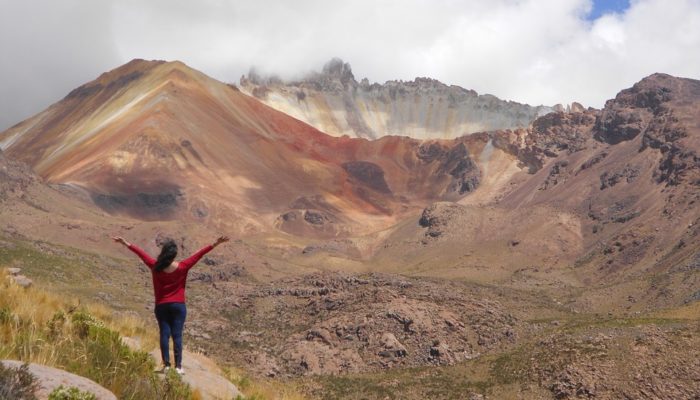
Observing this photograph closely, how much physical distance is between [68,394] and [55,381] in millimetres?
743

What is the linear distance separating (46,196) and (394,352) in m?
75.1

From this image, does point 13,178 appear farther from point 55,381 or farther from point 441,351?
point 55,381

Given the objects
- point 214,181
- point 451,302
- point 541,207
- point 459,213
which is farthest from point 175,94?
point 451,302

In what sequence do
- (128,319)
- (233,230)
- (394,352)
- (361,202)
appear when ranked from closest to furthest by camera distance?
(128,319) < (394,352) < (233,230) < (361,202)

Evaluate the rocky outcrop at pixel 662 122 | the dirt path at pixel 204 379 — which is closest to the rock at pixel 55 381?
the dirt path at pixel 204 379

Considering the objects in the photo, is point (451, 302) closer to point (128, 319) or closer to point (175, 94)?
point (128, 319)

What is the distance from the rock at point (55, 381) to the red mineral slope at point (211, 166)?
117954mm

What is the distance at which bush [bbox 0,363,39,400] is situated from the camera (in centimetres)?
670

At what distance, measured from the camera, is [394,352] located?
153ft

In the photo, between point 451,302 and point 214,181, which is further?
point 214,181

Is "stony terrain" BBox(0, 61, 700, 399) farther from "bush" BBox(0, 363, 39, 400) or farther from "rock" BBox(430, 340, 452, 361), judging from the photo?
"bush" BBox(0, 363, 39, 400)

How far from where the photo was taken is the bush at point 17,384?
6.70m

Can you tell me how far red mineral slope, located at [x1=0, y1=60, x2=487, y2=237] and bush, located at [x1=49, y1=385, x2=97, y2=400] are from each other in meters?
119

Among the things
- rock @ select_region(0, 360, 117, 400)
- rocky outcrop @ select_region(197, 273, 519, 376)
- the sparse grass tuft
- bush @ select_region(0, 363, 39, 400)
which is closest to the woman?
the sparse grass tuft
